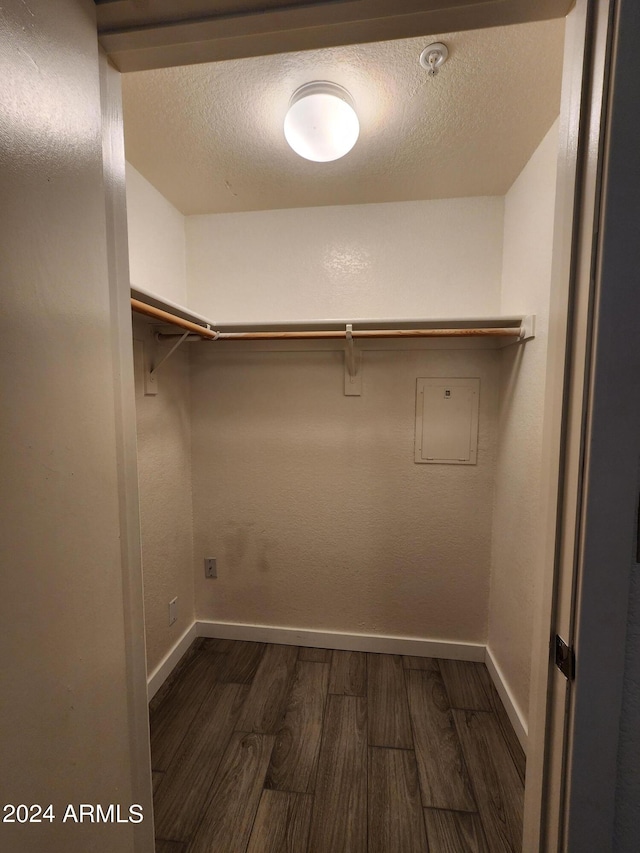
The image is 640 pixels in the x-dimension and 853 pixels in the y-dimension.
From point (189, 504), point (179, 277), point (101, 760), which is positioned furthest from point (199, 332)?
point (101, 760)

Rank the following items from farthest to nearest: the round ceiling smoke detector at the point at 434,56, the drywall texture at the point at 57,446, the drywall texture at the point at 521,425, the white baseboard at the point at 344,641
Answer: the white baseboard at the point at 344,641 → the drywall texture at the point at 521,425 → the round ceiling smoke detector at the point at 434,56 → the drywall texture at the point at 57,446

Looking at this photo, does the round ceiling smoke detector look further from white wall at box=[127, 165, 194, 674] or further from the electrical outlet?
the electrical outlet

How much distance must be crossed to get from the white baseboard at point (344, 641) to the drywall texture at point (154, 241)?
186 cm

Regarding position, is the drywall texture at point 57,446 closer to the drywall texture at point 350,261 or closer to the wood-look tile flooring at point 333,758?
the wood-look tile flooring at point 333,758

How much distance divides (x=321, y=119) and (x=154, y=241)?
0.95 m

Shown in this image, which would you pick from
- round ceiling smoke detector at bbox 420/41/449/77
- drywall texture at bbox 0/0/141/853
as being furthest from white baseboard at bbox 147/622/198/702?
round ceiling smoke detector at bbox 420/41/449/77

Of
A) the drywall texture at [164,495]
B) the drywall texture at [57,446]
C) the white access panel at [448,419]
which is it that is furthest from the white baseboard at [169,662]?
the white access panel at [448,419]

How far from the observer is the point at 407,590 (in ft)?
6.19

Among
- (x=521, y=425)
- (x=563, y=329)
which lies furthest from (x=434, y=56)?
(x=521, y=425)

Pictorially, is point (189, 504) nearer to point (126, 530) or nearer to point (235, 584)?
point (235, 584)

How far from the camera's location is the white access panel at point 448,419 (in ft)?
5.83

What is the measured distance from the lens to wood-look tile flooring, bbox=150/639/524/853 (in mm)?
1125

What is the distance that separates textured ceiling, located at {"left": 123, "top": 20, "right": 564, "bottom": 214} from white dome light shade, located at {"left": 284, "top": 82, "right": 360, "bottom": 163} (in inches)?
1.2

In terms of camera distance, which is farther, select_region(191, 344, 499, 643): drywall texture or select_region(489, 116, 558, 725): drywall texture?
select_region(191, 344, 499, 643): drywall texture
